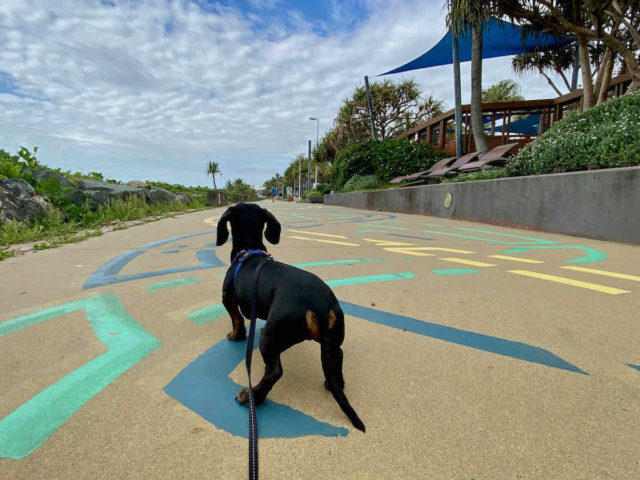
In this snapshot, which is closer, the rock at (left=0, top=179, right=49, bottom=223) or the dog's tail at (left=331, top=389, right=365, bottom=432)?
the dog's tail at (left=331, top=389, right=365, bottom=432)

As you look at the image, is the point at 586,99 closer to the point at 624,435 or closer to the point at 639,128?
the point at 639,128

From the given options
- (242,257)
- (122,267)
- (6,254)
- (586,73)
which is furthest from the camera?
(586,73)

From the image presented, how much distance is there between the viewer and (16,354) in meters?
1.75

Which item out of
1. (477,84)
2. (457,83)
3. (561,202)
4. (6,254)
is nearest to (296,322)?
(6,254)

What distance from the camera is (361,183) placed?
66.3ft

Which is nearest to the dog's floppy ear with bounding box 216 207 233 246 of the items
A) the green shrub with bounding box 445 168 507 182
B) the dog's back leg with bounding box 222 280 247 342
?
the dog's back leg with bounding box 222 280 247 342

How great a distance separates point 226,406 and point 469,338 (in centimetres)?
138

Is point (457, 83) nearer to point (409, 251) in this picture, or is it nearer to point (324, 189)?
point (409, 251)

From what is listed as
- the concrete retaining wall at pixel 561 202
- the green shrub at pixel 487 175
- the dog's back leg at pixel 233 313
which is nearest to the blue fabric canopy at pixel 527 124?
the green shrub at pixel 487 175

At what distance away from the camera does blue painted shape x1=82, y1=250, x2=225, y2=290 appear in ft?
10.4

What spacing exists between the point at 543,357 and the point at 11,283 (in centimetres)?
419

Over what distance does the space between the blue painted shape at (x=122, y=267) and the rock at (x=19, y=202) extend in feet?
10.1

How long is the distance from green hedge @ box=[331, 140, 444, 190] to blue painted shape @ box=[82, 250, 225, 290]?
1637cm

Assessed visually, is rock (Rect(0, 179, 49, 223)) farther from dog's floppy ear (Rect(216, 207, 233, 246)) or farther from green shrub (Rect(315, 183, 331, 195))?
green shrub (Rect(315, 183, 331, 195))
